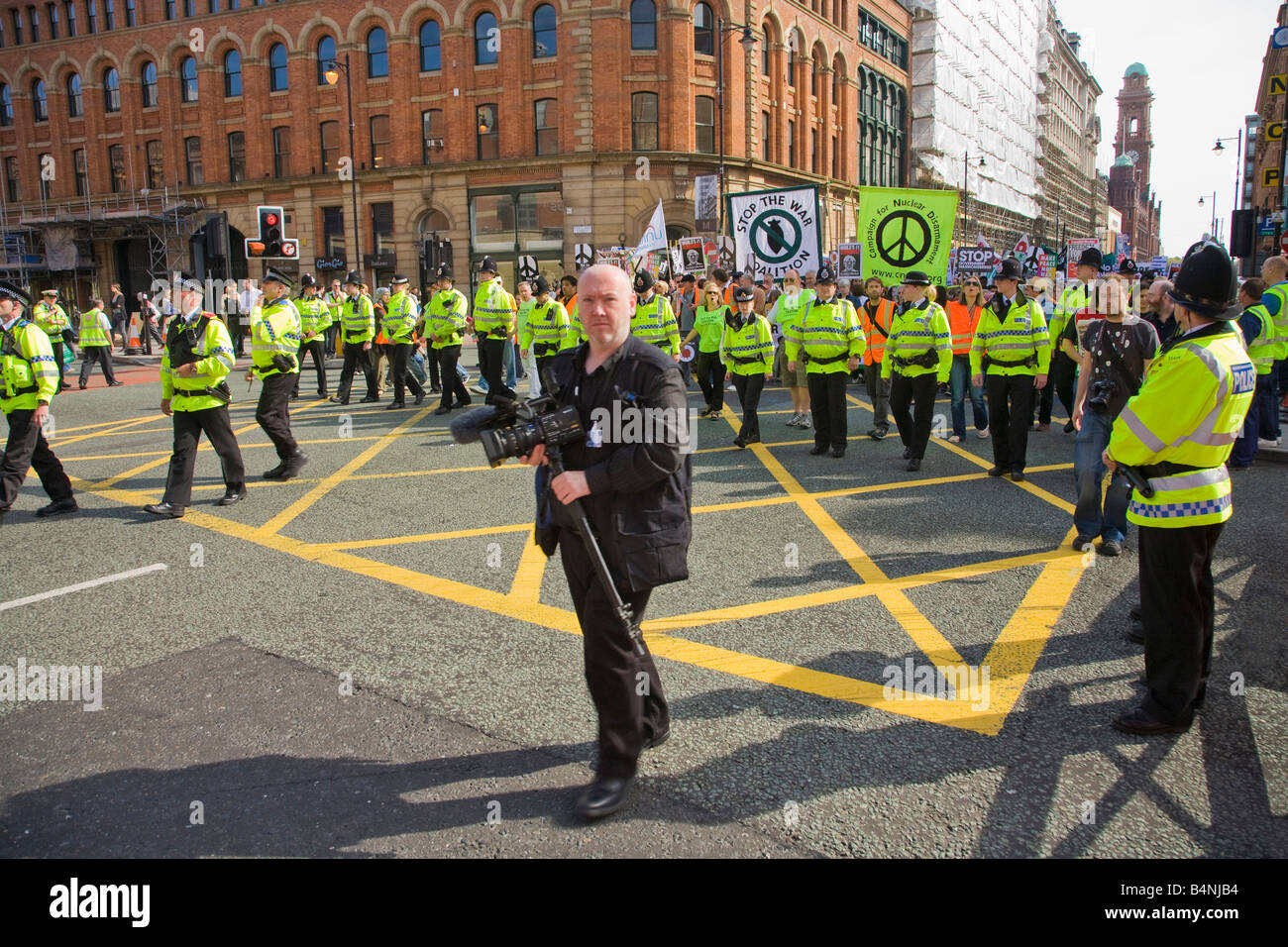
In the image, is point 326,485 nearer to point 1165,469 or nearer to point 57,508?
point 57,508

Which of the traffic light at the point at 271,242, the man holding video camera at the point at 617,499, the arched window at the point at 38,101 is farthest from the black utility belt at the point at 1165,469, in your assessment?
the arched window at the point at 38,101

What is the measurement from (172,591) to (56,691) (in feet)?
4.79

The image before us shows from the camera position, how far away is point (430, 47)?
39.0 m

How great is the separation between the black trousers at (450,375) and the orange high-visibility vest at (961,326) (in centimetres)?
686

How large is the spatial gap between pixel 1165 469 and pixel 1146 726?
1039 mm

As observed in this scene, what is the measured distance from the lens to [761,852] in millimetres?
2820

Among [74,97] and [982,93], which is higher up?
[982,93]

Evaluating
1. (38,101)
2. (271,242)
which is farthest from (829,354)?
(38,101)

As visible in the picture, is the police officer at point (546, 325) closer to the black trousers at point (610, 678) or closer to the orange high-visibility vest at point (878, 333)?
the orange high-visibility vest at point (878, 333)

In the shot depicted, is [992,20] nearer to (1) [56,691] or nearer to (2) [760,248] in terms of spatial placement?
(2) [760,248]

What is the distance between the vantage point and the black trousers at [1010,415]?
8.25 metres

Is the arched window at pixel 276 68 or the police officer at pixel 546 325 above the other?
the arched window at pixel 276 68

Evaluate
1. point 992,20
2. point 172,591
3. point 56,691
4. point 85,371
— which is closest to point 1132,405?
point 56,691

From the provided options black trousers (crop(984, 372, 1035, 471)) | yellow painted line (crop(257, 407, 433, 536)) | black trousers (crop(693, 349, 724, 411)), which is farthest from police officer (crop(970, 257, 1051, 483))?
yellow painted line (crop(257, 407, 433, 536))
